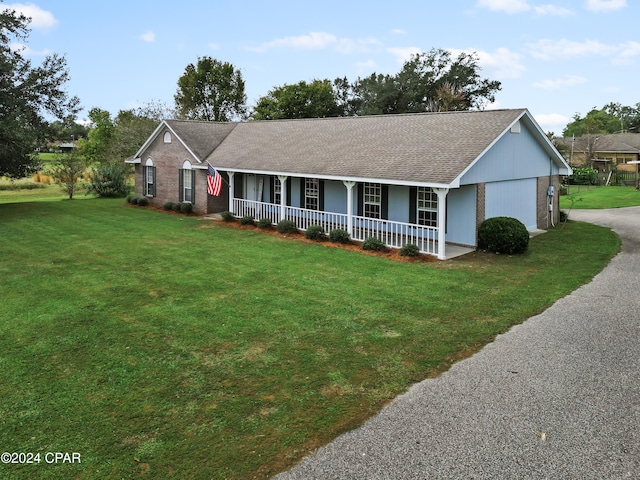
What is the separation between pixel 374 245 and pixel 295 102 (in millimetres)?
37668

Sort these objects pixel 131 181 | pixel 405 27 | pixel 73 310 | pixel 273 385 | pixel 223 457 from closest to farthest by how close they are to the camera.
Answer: pixel 223 457 → pixel 273 385 → pixel 73 310 → pixel 405 27 → pixel 131 181

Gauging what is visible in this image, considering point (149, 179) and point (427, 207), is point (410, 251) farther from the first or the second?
point (149, 179)

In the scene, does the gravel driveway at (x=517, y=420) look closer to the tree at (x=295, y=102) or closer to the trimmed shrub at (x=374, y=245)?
the trimmed shrub at (x=374, y=245)

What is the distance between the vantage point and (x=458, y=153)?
51.9ft

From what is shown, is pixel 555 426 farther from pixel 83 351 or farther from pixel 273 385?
pixel 83 351

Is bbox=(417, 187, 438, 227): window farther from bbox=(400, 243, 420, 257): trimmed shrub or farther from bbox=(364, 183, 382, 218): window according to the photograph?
bbox=(400, 243, 420, 257): trimmed shrub

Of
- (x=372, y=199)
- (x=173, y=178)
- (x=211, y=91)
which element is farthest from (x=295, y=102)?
(x=372, y=199)

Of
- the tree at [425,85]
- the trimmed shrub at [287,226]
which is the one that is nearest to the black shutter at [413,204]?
the trimmed shrub at [287,226]

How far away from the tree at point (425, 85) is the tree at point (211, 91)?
1588 cm

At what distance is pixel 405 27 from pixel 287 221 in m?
11.9

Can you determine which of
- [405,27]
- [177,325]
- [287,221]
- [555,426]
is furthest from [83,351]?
[405,27]

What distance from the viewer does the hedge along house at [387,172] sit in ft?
53.1

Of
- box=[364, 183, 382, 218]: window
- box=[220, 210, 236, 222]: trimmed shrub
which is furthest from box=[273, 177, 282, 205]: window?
box=[364, 183, 382, 218]: window

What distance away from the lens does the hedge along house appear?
16.2 m
